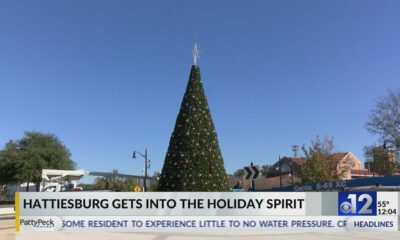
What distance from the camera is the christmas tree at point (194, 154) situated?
1520 centimetres

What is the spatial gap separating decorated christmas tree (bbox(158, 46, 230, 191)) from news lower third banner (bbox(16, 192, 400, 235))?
2.45 m

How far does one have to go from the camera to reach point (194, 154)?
1546 centimetres

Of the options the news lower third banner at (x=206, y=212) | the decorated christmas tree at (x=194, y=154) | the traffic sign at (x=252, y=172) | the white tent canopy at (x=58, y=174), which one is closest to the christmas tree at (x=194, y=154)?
the decorated christmas tree at (x=194, y=154)

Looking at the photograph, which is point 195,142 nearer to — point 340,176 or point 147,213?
point 147,213

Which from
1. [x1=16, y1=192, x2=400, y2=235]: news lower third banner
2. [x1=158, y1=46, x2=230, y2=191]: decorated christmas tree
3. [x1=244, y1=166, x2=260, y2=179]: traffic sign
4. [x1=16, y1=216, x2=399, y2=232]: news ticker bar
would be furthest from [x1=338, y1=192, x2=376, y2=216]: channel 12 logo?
[x1=244, y1=166, x2=260, y2=179]: traffic sign

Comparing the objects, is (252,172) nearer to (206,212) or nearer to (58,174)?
(206,212)

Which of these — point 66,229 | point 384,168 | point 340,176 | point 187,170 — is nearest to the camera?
point 66,229

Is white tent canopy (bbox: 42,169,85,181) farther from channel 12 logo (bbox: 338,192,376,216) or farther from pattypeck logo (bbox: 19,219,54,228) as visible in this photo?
channel 12 logo (bbox: 338,192,376,216)

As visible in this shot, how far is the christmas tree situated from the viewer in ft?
49.9

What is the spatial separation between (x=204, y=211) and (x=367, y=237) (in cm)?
430

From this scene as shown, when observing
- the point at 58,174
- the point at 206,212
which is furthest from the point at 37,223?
the point at 58,174

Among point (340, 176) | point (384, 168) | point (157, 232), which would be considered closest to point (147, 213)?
point (157, 232)

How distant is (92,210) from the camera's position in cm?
1247

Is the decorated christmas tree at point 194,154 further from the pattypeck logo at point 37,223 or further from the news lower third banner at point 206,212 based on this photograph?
the pattypeck logo at point 37,223
